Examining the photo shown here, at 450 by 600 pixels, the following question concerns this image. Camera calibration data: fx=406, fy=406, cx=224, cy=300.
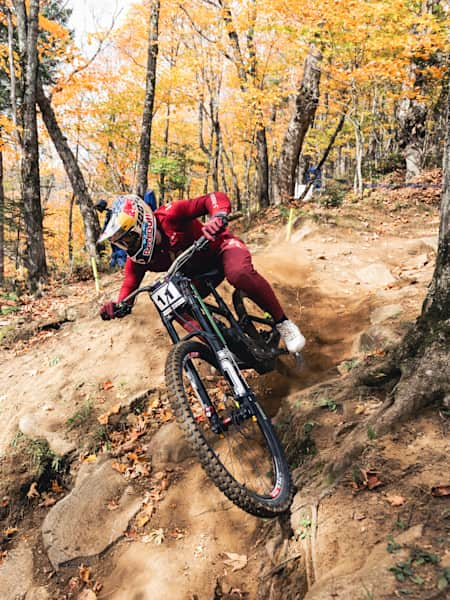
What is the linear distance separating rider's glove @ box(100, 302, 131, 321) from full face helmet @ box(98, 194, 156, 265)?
17.9 inches

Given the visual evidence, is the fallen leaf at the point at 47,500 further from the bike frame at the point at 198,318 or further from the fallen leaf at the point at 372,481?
the fallen leaf at the point at 372,481

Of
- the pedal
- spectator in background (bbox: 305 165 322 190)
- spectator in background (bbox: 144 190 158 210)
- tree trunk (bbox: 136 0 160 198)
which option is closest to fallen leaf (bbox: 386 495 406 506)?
the pedal

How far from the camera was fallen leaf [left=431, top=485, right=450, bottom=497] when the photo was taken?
6.68ft

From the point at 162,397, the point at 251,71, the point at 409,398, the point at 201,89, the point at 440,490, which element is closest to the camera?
the point at 440,490

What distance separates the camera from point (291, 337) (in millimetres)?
4066

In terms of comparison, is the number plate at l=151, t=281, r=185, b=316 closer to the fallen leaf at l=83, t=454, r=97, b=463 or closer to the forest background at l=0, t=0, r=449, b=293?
the fallen leaf at l=83, t=454, r=97, b=463

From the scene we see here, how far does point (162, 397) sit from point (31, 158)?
8222 mm

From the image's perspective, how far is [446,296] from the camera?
2.85m

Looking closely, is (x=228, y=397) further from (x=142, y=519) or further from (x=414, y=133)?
Result: (x=414, y=133)

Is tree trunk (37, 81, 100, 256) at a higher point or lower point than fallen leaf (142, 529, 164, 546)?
higher

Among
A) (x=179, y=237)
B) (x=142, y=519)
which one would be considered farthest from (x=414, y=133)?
(x=142, y=519)

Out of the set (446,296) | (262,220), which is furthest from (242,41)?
(446,296)

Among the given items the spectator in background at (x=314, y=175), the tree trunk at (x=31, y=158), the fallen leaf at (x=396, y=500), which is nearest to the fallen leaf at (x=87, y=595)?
the fallen leaf at (x=396, y=500)

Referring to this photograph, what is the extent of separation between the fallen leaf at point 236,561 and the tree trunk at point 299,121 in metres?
11.7
